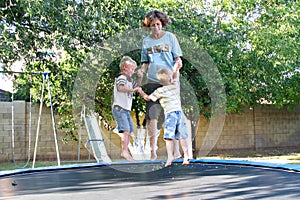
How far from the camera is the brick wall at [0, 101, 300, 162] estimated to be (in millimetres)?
5887

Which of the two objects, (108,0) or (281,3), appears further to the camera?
(281,3)

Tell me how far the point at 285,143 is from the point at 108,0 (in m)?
5.29

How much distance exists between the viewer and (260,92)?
20.8 feet

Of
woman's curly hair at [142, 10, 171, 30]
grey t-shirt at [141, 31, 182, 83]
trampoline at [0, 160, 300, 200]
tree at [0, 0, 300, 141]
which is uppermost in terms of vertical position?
tree at [0, 0, 300, 141]

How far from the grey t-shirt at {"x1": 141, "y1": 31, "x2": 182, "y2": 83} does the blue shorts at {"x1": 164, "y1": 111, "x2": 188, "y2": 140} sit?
7.7 inches

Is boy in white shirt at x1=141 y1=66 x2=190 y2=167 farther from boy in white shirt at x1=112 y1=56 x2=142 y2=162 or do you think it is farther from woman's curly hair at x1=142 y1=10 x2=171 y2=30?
woman's curly hair at x1=142 y1=10 x2=171 y2=30

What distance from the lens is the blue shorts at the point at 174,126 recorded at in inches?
80.4

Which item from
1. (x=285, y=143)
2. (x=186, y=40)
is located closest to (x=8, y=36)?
(x=186, y=40)

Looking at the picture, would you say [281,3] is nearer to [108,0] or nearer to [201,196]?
[108,0]

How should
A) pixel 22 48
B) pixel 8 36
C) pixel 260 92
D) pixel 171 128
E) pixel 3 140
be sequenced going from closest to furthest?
pixel 171 128, pixel 8 36, pixel 22 48, pixel 3 140, pixel 260 92

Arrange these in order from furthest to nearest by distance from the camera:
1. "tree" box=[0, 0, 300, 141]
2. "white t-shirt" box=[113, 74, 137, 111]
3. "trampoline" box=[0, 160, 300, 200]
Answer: "tree" box=[0, 0, 300, 141], "white t-shirt" box=[113, 74, 137, 111], "trampoline" box=[0, 160, 300, 200]

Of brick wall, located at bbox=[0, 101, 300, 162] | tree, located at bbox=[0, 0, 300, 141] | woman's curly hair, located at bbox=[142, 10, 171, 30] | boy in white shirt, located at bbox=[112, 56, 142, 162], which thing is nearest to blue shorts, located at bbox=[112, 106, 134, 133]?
boy in white shirt, located at bbox=[112, 56, 142, 162]

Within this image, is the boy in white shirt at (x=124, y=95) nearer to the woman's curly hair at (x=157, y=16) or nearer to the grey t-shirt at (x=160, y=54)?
the grey t-shirt at (x=160, y=54)

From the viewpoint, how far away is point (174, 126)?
6.74ft
